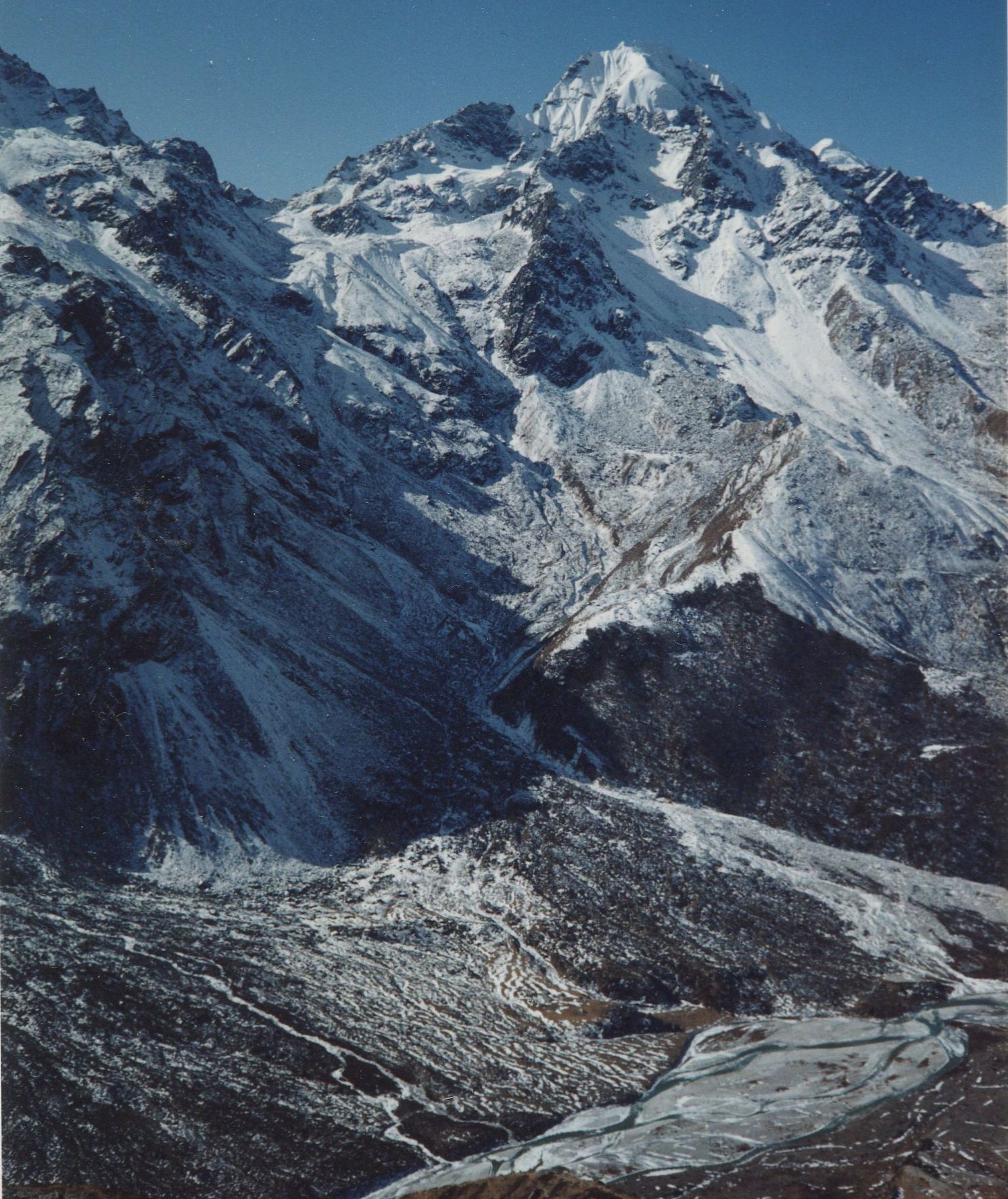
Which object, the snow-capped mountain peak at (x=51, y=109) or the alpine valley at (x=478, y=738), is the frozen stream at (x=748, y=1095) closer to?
the alpine valley at (x=478, y=738)

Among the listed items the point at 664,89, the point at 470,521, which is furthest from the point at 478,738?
the point at 664,89

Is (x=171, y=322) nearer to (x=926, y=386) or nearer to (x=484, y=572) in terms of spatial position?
(x=484, y=572)

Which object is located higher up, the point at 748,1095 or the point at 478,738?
the point at 478,738

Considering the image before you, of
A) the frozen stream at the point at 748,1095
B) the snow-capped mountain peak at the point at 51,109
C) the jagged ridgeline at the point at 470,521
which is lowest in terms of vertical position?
the frozen stream at the point at 748,1095

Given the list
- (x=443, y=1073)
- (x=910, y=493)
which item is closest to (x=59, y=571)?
(x=443, y=1073)

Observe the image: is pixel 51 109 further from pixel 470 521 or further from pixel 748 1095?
pixel 748 1095

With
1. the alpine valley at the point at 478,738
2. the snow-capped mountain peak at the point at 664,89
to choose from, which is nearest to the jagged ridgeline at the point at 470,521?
the alpine valley at the point at 478,738
